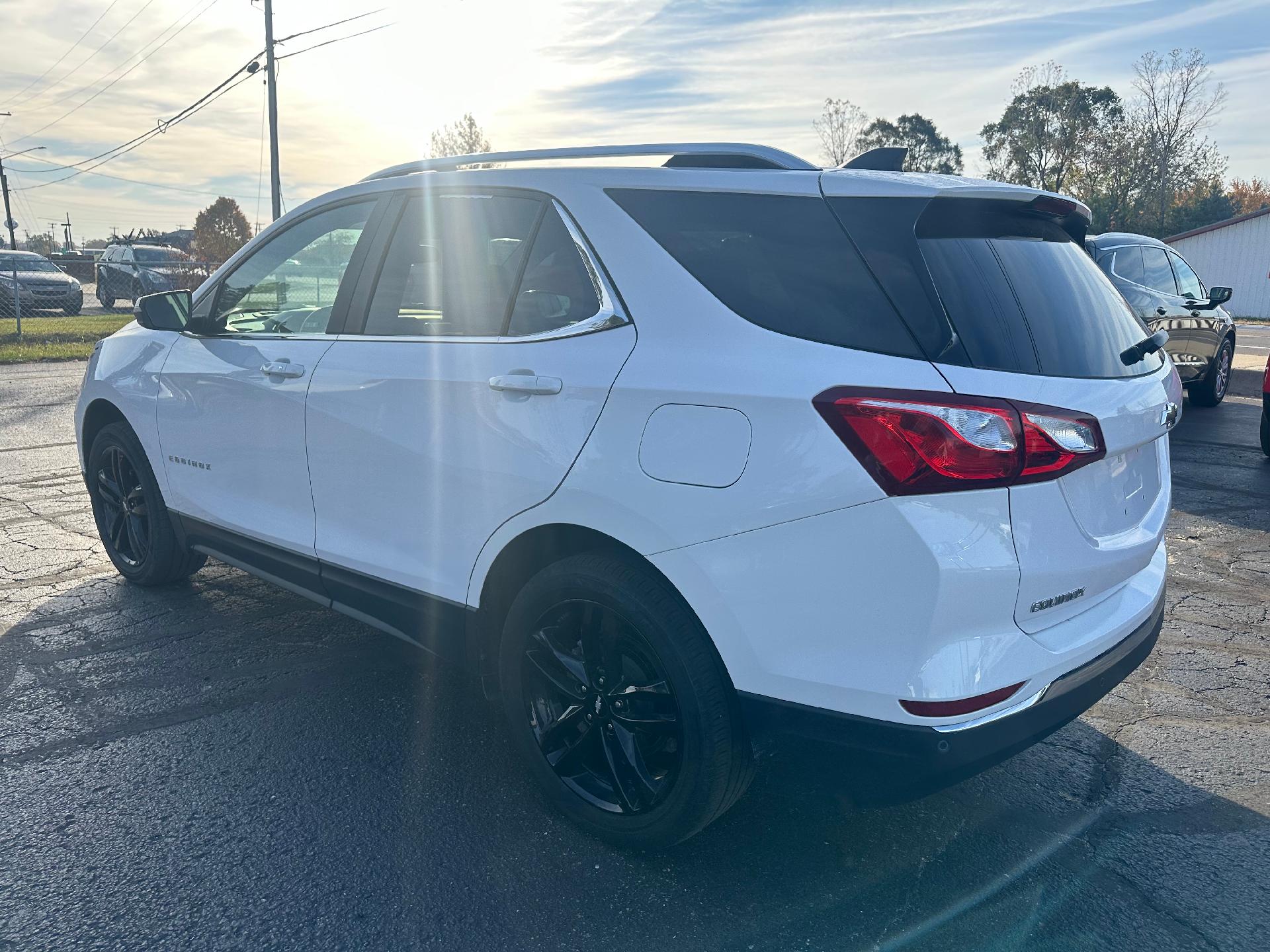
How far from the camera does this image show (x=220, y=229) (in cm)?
5175

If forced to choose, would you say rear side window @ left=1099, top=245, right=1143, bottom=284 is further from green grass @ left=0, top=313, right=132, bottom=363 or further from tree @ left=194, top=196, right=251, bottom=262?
tree @ left=194, top=196, right=251, bottom=262

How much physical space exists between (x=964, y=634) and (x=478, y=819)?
1.55m

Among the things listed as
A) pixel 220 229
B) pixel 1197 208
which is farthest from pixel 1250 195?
pixel 220 229

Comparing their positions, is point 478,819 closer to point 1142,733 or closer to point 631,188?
point 631,188

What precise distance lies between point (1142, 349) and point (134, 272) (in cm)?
2682

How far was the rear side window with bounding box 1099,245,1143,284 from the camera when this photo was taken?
9.95m

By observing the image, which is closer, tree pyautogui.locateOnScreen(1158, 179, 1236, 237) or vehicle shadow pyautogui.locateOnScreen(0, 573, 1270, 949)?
vehicle shadow pyautogui.locateOnScreen(0, 573, 1270, 949)

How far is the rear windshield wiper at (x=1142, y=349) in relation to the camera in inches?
105

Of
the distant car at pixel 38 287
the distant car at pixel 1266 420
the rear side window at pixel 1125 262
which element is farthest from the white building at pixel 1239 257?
the distant car at pixel 38 287

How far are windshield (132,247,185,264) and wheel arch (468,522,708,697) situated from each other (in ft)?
87.9

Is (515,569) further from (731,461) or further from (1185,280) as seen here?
(1185,280)

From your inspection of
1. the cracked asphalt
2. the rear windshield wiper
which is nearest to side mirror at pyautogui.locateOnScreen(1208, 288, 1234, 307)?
the cracked asphalt

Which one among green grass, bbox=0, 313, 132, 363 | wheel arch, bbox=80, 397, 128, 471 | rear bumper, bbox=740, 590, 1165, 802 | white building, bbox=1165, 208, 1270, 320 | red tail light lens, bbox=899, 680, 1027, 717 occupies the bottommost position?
green grass, bbox=0, 313, 132, 363

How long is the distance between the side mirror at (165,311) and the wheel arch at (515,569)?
7.12ft
